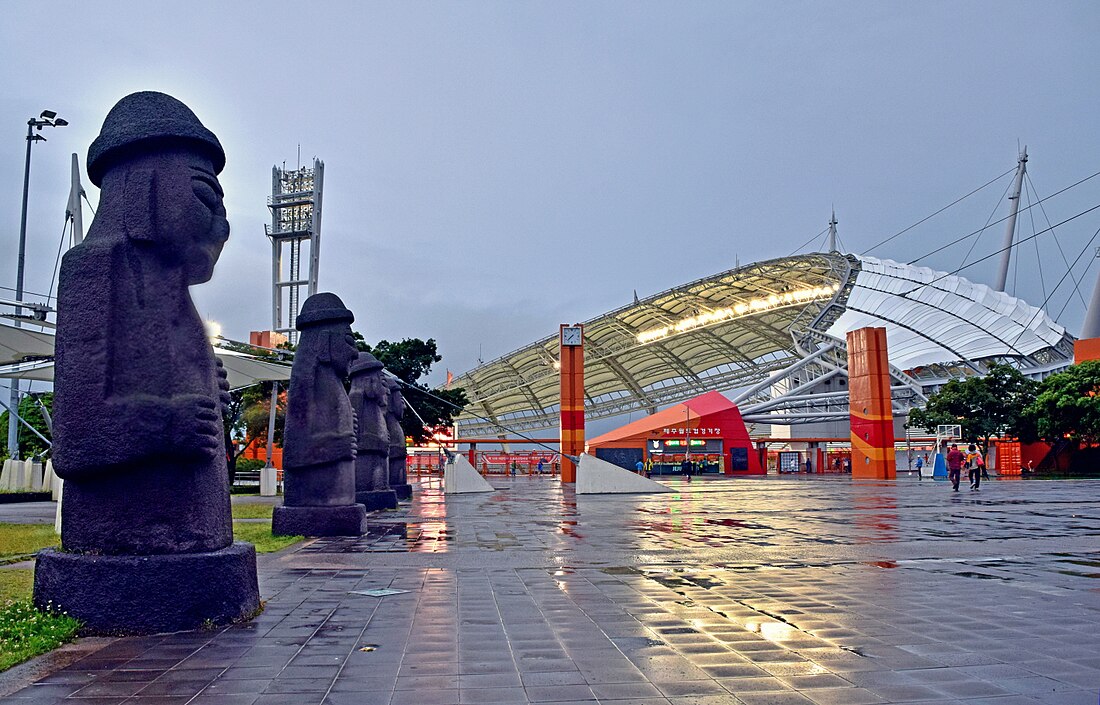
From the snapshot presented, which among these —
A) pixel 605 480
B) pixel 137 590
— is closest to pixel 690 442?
pixel 605 480

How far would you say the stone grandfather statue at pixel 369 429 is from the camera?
1638cm

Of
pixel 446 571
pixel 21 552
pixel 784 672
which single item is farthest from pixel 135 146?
pixel 21 552

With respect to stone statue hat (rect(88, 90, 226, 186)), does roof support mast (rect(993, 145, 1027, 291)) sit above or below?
above

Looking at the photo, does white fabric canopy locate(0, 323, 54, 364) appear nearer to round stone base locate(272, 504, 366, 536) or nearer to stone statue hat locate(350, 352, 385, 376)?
stone statue hat locate(350, 352, 385, 376)

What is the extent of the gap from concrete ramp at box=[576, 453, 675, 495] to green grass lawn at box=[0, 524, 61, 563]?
→ 15.6m

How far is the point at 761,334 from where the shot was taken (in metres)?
66.8

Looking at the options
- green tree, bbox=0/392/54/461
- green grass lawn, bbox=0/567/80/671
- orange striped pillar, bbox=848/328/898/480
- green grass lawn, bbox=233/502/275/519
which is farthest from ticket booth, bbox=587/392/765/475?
green grass lawn, bbox=0/567/80/671

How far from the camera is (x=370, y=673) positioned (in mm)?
4262

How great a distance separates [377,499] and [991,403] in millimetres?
36741

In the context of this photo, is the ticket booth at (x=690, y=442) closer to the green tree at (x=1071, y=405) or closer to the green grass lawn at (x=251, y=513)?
the green tree at (x=1071, y=405)

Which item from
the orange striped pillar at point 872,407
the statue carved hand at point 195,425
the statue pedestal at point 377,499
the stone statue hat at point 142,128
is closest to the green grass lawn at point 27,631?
the statue carved hand at point 195,425

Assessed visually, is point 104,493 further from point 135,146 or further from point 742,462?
point 742,462

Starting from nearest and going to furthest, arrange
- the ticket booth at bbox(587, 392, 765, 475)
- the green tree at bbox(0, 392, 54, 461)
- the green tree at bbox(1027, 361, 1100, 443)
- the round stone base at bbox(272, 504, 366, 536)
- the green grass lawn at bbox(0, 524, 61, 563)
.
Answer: the green grass lawn at bbox(0, 524, 61, 563) → the round stone base at bbox(272, 504, 366, 536) → the green tree at bbox(1027, 361, 1100, 443) → the green tree at bbox(0, 392, 54, 461) → the ticket booth at bbox(587, 392, 765, 475)

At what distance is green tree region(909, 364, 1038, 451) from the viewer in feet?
138
